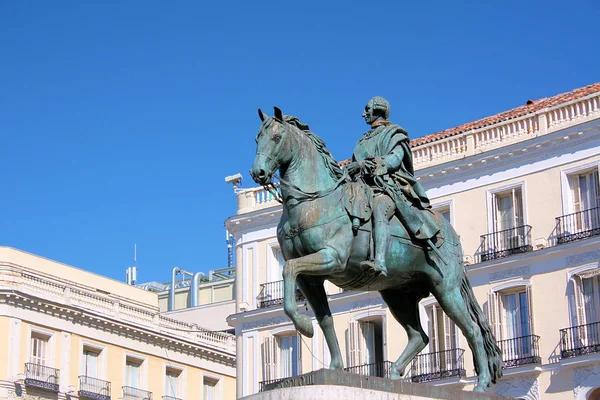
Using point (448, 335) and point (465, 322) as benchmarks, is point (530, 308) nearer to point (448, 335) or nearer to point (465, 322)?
point (448, 335)

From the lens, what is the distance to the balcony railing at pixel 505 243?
1538 inches

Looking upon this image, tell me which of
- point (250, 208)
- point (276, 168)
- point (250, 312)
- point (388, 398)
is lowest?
point (388, 398)

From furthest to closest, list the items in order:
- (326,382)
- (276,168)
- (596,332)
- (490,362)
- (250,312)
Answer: (250,312) < (596,332) < (490,362) < (276,168) < (326,382)

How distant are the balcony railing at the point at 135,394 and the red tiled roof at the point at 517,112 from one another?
16.4 meters

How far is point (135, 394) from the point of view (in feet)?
175

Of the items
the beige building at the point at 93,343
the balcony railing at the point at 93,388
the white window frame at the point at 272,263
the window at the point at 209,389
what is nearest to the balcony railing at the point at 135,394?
the beige building at the point at 93,343

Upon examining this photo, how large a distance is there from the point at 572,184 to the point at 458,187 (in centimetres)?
401

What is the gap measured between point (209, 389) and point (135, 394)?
17.7ft

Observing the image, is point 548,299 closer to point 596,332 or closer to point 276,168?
point 596,332

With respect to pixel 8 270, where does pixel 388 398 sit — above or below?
below

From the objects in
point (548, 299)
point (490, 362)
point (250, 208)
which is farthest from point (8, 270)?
point (490, 362)

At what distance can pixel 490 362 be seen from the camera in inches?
597

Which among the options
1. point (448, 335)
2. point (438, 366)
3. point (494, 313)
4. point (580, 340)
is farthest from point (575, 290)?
point (438, 366)

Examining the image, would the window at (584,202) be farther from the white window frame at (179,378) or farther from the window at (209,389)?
the window at (209,389)
